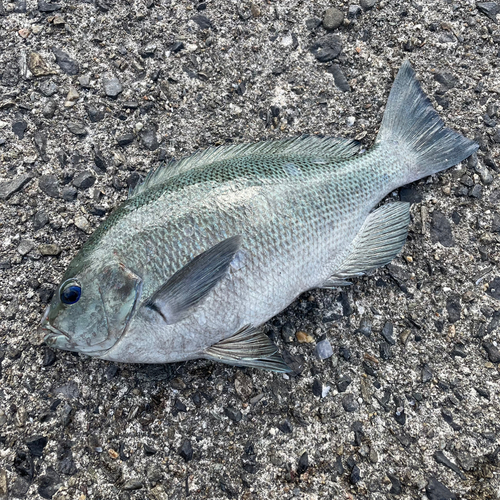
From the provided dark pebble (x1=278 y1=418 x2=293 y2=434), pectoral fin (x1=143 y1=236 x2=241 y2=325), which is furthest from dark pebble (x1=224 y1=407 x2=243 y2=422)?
pectoral fin (x1=143 y1=236 x2=241 y2=325)

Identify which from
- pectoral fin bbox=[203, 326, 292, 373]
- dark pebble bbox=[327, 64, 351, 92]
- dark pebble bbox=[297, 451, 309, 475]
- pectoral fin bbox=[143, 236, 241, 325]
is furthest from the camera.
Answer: dark pebble bbox=[327, 64, 351, 92]

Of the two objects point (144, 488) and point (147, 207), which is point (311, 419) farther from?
point (147, 207)

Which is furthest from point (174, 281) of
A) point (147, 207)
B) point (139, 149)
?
point (139, 149)

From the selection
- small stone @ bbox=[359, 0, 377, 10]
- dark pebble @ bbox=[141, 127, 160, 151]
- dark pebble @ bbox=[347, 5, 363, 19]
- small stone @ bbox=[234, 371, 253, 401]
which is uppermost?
small stone @ bbox=[359, 0, 377, 10]

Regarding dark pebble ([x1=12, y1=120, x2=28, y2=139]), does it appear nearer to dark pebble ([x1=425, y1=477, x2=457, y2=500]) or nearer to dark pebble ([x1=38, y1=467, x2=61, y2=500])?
dark pebble ([x1=38, y1=467, x2=61, y2=500])

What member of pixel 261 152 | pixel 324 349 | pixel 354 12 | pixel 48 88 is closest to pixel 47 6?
pixel 48 88

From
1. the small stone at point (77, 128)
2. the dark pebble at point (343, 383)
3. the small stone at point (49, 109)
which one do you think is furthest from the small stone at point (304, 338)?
the small stone at point (49, 109)
